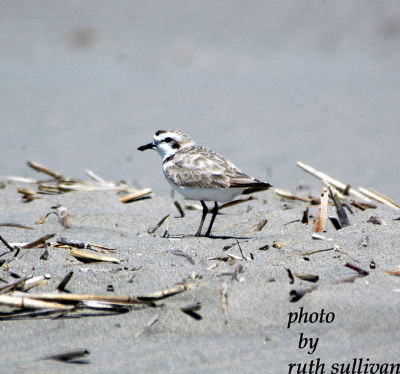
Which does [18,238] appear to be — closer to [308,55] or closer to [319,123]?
[319,123]

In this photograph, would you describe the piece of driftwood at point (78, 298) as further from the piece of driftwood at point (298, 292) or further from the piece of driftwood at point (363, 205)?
the piece of driftwood at point (363, 205)

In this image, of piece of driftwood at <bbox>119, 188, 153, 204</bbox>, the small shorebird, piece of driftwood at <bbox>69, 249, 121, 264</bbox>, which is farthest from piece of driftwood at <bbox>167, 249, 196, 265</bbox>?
piece of driftwood at <bbox>119, 188, 153, 204</bbox>

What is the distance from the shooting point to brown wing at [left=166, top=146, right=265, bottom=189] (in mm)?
6016

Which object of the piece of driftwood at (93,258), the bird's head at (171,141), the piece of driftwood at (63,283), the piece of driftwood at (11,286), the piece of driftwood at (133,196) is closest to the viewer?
the piece of driftwood at (11,286)

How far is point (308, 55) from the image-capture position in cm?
1544

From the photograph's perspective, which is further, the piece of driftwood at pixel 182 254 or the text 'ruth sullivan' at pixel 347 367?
the piece of driftwood at pixel 182 254

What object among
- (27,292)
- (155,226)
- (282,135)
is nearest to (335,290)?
(27,292)

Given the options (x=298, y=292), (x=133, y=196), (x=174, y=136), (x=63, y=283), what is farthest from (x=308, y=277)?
(x=133, y=196)

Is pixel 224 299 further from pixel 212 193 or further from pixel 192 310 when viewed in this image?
pixel 212 193

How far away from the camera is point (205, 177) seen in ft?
20.1

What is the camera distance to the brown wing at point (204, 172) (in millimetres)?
6016

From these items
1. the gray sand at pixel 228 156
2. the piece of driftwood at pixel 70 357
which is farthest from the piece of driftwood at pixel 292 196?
the piece of driftwood at pixel 70 357

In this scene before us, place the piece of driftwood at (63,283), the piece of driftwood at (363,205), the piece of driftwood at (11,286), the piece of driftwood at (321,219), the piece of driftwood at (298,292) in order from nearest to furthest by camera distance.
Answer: the piece of driftwood at (298,292)
the piece of driftwood at (11,286)
the piece of driftwood at (63,283)
the piece of driftwood at (321,219)
the piece of driftwood at (363,205)

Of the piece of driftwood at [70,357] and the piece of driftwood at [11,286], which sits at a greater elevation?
the piece of driftwood at [11,286]
